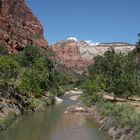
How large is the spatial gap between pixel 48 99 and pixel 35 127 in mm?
32646

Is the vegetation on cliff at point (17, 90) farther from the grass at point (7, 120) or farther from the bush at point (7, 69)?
the grass at point (7, 120)

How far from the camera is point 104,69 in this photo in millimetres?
118375

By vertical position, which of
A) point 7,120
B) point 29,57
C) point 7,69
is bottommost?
point 7,120

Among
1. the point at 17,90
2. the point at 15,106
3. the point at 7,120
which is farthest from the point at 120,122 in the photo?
the point at 17,90

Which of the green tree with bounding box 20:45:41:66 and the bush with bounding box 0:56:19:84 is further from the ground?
the green tree with bounding box 20:45:41:66

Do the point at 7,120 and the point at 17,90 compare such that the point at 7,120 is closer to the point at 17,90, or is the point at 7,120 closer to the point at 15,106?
the point at 15,106

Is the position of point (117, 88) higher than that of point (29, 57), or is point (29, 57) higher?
point (29, 57)

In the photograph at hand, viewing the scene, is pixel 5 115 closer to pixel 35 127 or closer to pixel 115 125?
pixel 35 127

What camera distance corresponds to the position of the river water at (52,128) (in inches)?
1651

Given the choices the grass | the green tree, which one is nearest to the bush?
the grass

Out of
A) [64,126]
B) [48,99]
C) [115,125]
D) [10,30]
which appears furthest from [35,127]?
[10,30]

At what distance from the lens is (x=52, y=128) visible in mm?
48469

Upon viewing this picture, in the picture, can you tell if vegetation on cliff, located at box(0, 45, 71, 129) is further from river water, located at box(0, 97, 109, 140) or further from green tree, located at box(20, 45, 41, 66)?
green tree, located at box(20, 45, 41, 66)

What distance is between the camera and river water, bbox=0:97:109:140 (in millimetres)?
41925
